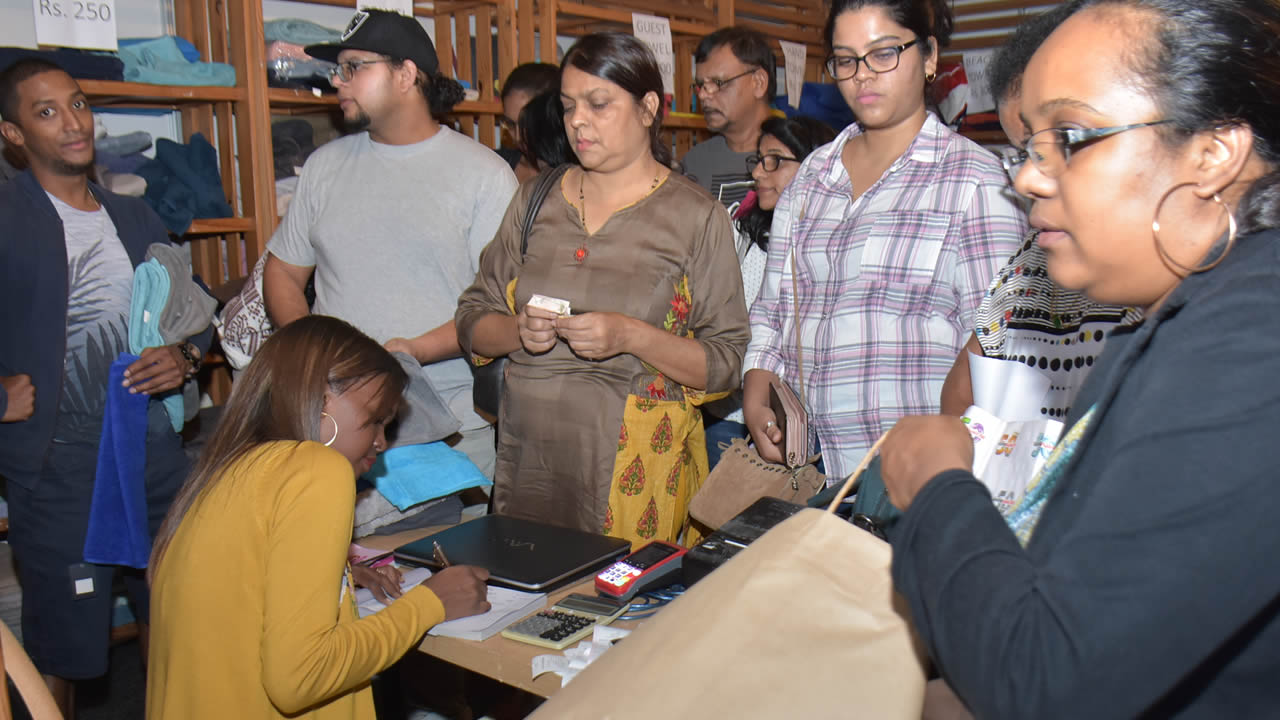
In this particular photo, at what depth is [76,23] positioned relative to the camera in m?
3.01

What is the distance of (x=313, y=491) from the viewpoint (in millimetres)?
1493

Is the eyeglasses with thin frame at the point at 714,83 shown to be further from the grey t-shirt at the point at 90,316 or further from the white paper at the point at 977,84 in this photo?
the white paper at the point at 977,84

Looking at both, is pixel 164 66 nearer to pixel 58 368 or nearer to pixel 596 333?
pixel 58 368

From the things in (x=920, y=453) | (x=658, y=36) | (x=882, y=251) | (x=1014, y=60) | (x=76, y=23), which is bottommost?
(x=920, y=453)

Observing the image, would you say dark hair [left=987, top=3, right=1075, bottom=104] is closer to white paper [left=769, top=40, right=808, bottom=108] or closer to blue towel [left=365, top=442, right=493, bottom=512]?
blue towel [left=365, top=442, right=493, bottom=512]

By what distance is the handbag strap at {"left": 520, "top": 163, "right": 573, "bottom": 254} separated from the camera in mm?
2385

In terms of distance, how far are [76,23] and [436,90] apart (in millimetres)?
1240

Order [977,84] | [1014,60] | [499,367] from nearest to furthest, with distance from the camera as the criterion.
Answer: [1014,60], [499,367], [977,84]

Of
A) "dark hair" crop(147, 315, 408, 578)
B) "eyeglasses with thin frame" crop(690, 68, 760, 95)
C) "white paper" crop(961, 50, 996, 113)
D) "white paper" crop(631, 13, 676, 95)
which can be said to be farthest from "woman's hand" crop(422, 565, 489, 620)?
"white paper" crop(961, 50, 996, 113)

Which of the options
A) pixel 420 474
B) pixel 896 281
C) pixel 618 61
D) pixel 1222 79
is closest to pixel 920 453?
pixel 1222 79

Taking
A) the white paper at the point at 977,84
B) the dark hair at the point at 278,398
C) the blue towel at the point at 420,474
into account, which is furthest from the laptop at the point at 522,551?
the white paper at the point at 977,84

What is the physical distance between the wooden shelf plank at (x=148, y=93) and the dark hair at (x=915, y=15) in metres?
2.44

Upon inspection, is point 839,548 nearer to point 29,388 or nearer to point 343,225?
point 343,225

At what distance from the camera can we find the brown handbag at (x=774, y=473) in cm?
202
